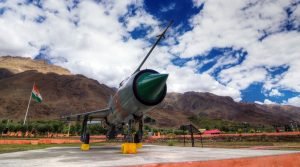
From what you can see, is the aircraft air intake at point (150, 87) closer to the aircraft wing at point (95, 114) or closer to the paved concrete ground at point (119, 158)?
the paved concrete ground at point (119, 158)

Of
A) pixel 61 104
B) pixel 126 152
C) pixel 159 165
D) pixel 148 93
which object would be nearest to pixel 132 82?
pixel 148 93

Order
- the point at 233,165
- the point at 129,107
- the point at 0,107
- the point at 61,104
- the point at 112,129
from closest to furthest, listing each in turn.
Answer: the point at 233,165, the point at 129,107, the point at 112,129, the point at 0,107, the point at 61,104

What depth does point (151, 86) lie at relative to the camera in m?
13.0

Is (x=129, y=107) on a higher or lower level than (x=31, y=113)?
lower

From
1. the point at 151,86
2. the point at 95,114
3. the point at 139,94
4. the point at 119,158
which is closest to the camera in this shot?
the point at 119,158

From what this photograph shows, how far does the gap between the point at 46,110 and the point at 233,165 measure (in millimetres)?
195474

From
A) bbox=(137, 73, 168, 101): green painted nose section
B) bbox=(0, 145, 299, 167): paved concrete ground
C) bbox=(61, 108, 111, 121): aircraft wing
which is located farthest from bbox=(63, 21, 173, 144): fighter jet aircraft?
bbox=(61, 108, 111, 121): aircraft wing

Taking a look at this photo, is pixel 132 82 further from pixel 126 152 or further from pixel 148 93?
pixel 126 152

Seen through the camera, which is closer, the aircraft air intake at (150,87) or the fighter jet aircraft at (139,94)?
the aircraft air intake at (150,87)

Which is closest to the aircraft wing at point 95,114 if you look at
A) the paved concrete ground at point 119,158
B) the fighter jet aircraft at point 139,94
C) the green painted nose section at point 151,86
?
the fighter jet aircraft at point 139,94

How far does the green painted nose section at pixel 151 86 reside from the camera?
12.8 metres

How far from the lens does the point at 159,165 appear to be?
5.27 metres

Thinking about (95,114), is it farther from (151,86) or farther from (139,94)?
(151,86)

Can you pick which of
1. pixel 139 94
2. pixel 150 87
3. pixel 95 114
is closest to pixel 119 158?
pixel 139 94
